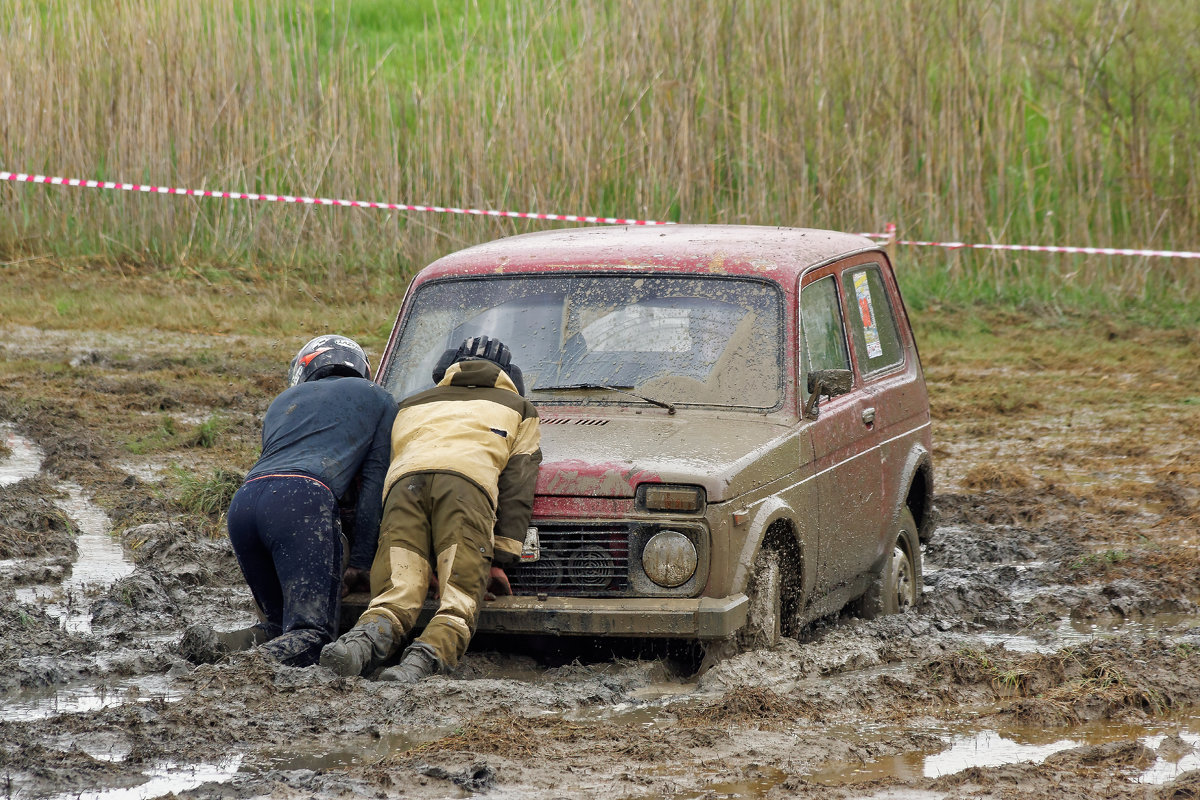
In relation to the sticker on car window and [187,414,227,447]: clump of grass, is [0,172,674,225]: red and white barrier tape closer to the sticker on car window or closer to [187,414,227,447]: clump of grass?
[187,414,227,447]: clump of grass

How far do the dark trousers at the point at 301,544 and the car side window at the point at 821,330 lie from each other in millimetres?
1863

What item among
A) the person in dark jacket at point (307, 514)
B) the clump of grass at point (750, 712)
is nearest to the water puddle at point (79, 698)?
the person in dark jacket at point (307, 514)

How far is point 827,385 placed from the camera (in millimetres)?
5906

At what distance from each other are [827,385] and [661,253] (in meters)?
0.89

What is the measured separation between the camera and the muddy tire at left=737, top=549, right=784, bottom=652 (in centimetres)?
Answer: 549

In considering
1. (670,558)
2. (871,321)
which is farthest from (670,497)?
(871,321)

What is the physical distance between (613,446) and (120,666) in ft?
6.13

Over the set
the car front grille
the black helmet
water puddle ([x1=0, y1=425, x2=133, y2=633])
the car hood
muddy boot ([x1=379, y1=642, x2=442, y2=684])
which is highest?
the black helmet

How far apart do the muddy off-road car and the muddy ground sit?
0.26 metres

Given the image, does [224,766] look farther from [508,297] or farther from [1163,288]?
[1163,288]

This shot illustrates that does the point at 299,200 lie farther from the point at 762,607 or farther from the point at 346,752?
the point at 346,752

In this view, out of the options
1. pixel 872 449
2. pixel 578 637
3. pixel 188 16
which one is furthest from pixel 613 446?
pixel 188 16

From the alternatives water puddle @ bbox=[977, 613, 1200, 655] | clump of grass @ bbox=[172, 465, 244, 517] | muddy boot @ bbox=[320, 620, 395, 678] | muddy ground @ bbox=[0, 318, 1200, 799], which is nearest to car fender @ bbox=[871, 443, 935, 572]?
muddy ground @ bbox=[0, 318, 1200, 799]

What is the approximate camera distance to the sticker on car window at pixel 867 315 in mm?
6924
